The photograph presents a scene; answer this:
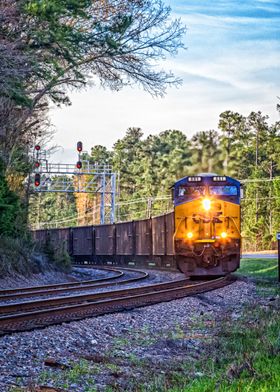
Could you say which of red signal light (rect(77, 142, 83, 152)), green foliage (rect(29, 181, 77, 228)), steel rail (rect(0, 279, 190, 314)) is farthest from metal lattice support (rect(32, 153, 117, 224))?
green foliage (rect(29, 181, 77, 228))

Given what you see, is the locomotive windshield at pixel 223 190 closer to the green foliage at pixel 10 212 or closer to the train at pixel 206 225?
the train at pixel 206 225

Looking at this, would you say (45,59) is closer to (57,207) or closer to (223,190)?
(223,190)

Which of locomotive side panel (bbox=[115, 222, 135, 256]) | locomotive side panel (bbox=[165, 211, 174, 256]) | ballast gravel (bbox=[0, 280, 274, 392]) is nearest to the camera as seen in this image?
ballast gravel (bbox=[0, 280, 274, 392])

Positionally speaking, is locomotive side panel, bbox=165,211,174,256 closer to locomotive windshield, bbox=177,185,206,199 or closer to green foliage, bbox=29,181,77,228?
locomotive windshield, bbox=177,185,206,199

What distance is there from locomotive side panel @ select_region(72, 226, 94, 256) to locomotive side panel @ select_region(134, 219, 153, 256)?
8592mm

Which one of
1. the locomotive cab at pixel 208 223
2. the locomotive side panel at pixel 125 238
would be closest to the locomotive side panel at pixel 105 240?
the locomotive side panel at pixel 125 238

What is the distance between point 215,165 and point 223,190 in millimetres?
7749

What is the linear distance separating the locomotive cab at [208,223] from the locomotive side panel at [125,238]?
41.9 feet

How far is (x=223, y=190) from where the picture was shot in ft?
75.4

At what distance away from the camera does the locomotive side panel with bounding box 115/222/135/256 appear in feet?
120

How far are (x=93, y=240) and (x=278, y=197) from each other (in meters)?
20.2

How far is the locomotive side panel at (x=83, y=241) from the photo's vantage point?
144 ft

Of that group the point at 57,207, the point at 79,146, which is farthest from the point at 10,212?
the point at 57,207

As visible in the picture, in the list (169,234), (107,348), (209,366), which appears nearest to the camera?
(209,366)
